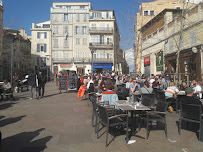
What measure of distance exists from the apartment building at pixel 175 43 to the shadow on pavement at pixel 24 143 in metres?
11.1

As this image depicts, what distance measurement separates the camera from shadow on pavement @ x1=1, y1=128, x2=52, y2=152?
3.87 m

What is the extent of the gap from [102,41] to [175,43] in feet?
85.4

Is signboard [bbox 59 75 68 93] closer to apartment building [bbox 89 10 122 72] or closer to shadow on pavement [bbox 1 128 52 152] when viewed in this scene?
shadow on pavement [bbox 1 128 52 152]

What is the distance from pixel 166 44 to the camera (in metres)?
20.2

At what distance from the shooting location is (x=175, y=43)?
59.9 feet

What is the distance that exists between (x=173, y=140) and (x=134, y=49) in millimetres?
16111

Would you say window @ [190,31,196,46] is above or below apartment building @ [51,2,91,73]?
below

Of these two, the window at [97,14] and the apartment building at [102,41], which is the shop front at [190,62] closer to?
the apartment building at [102,41]

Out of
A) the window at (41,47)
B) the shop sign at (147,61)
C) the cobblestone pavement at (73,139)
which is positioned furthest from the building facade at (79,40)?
the cobblestone pavement at (73,139)

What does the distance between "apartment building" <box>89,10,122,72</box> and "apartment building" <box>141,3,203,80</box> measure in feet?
51.7

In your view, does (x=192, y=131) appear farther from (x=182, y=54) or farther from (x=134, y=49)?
(x=134, y=49)

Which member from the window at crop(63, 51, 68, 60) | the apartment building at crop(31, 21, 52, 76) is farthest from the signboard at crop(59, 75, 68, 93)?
the apartment building at crop(31, 21, 52, 76)

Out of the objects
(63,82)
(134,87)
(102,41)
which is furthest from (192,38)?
(102,41)

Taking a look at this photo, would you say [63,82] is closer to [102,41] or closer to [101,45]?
[101,45]
